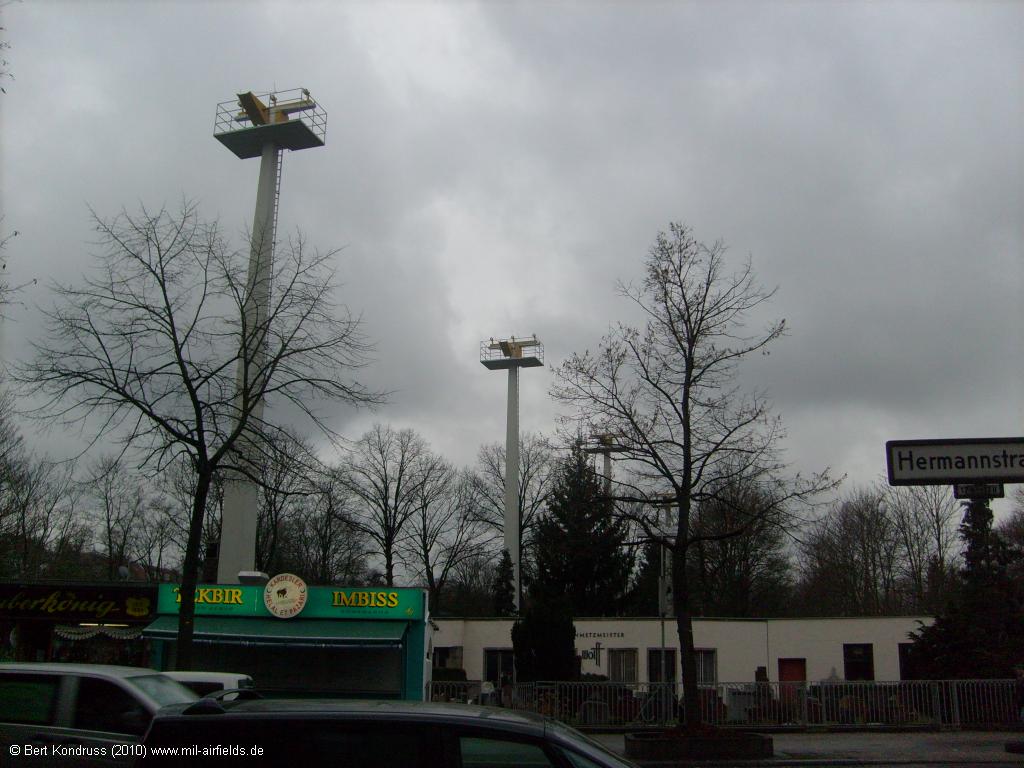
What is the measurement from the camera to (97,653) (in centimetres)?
2586

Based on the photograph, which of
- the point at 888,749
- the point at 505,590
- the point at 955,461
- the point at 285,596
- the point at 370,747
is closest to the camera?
the point at 370,747

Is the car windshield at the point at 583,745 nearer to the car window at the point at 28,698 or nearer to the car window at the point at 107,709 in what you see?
the car window at the point at 107,709

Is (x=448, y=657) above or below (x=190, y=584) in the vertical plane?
below

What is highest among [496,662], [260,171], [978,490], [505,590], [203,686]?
[260,171]

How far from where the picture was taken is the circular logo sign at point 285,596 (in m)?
25.0

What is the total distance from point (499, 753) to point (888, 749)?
16759 millimetres

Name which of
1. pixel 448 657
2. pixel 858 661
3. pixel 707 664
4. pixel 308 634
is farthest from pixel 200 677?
pixel 858 661

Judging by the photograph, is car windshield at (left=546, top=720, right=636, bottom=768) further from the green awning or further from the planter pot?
the green awning

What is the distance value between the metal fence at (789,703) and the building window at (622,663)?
10.9m

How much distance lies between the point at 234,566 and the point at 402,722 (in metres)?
27.0

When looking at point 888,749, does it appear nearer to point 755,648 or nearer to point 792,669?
point 755,648

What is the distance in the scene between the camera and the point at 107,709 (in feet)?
27.7

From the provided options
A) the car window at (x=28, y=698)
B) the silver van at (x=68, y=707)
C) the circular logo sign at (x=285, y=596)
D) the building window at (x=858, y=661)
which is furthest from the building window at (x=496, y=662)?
the car window at (x=28, y=698)

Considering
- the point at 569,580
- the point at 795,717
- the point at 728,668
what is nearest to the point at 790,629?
the point at 728,668
